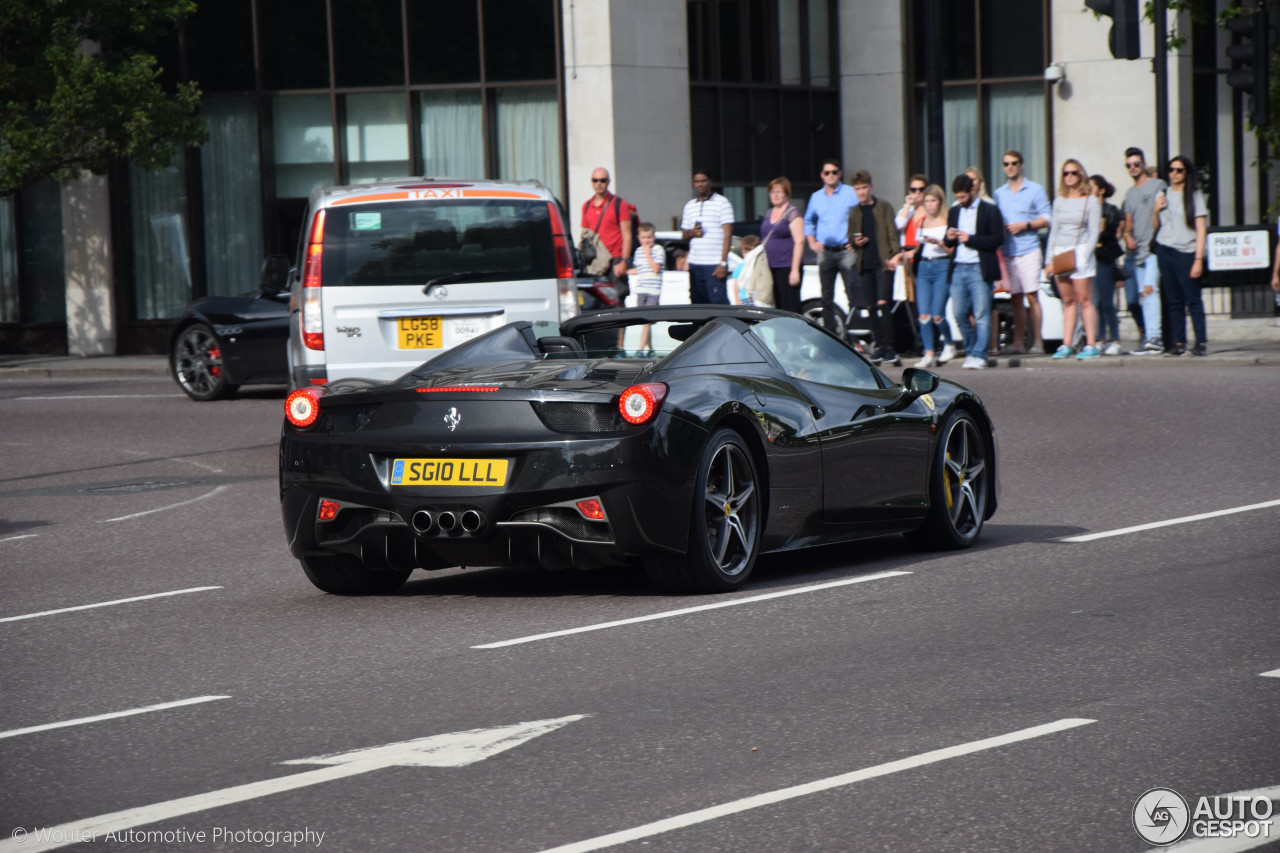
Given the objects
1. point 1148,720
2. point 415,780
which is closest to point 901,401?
point 1148,720

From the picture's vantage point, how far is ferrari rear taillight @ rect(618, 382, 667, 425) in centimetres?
763

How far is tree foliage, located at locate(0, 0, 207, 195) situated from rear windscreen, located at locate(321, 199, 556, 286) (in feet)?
43.6

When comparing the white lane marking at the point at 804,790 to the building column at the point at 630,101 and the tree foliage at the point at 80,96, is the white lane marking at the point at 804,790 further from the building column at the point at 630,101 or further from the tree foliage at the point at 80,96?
the building column at the point at 630,101

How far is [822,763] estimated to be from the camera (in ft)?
16.8

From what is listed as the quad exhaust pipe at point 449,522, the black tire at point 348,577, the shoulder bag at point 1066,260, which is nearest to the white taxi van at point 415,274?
the black tire at point 348,577

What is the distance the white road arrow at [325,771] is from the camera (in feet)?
15.1

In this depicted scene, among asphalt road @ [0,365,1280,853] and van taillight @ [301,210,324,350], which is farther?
van taillight @ [301,210,324,350]

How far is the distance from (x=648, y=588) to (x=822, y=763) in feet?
10.6

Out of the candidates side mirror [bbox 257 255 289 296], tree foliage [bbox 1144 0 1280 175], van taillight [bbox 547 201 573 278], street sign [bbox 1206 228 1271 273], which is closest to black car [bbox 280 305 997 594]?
van taillight [bbox 547 201 573 278]

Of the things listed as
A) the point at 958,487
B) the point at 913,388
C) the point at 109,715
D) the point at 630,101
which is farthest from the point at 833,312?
the point at 109,715

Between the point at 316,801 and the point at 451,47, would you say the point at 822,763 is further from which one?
the point at 451,47

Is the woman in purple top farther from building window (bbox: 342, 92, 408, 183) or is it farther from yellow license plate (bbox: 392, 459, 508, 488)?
yellow license plate (bbox: 392, 459, 508, 488)

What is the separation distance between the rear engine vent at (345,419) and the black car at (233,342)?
10972 millimetres

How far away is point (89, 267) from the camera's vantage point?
29062mm
